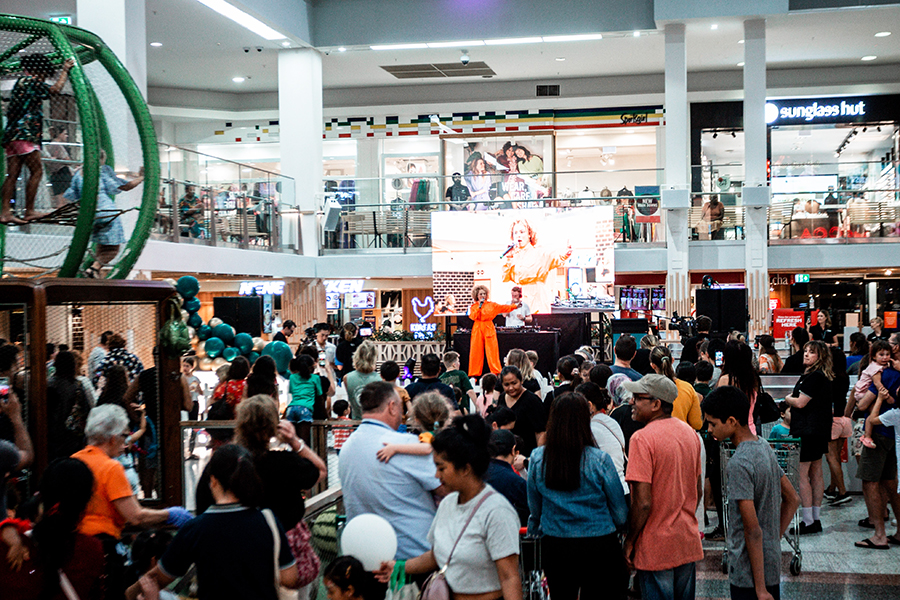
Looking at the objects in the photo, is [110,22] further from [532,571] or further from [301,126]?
[532,571]

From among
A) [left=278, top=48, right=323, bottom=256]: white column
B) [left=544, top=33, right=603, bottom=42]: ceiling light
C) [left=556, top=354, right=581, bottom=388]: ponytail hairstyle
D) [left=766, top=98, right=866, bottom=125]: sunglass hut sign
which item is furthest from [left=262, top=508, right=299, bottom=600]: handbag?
[left=766, top=98, right=866, bottom=125]: sunglass hut sign

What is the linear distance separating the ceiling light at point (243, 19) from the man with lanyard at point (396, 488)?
1274 centimetres

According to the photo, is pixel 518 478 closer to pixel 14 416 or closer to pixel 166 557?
pixel 166 557

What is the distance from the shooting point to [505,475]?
155 inches

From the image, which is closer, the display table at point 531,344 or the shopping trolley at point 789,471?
the shopping trolley at point 789,471

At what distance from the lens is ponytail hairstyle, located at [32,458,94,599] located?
2.99 m

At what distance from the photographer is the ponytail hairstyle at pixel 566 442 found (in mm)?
3625

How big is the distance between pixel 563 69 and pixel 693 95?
3.29 metres

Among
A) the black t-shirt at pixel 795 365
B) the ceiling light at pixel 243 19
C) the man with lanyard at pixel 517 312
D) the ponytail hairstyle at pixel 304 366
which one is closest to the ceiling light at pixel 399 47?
the ceiling light at pixel 243 19

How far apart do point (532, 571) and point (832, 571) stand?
2.83m

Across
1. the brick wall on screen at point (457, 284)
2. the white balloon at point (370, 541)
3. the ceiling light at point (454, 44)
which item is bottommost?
the white balloon at point (370, 541)

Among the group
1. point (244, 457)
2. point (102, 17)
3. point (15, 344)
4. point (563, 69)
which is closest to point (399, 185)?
point (563, 69)

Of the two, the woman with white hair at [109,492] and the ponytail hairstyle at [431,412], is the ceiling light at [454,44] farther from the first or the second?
the woman with white hair at [109,492]

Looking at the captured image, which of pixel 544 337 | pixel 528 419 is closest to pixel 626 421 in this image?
pixel 528 419
